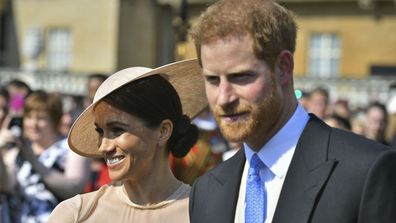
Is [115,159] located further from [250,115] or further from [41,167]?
[41,167]

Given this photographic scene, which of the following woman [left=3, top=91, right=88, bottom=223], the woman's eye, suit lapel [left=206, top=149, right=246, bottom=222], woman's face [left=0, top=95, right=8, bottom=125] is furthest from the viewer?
woman's face [left=0, top=95, right=8, bottom=125]

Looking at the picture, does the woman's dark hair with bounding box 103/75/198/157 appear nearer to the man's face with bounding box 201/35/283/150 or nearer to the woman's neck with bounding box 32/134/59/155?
the man's face with bounding box 201/35/283/150

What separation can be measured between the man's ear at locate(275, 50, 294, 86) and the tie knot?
28 cm

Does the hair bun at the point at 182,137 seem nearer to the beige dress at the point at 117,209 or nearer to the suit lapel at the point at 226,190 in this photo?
the beige dress at the point at 117,209

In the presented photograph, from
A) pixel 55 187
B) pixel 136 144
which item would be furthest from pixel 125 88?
pixel 55 187

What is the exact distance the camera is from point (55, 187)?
5.18m

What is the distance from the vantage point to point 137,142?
3.25 meters

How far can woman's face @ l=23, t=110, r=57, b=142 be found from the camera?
18.6 ft

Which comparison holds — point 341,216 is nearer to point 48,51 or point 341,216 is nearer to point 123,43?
point 123,43

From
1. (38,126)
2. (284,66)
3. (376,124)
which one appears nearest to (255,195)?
(284,66)

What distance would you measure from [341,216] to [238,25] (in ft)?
2.29

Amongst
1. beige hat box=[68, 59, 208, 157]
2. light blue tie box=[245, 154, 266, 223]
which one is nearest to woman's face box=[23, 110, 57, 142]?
beige hat box=[68, 59, 208, 157]

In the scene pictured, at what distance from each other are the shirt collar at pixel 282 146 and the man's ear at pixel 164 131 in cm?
82

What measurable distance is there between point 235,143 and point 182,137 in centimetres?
63
